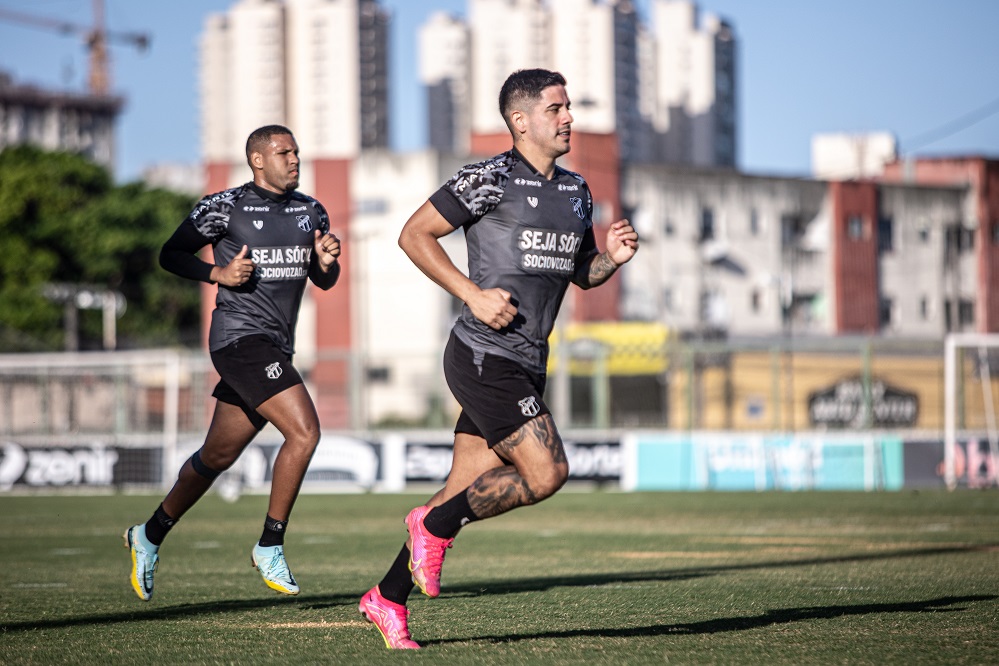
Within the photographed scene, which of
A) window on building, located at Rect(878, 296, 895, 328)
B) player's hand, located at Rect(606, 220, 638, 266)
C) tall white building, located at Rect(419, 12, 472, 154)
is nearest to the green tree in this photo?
window on building, located at Rect(878, 296, 895, 328)

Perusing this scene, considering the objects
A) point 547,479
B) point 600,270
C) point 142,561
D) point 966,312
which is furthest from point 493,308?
point 966,312

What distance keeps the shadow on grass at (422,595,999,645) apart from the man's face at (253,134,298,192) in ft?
9.68

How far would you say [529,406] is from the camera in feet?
19.1

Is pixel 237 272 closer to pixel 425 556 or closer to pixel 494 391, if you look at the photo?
pixel 494 391

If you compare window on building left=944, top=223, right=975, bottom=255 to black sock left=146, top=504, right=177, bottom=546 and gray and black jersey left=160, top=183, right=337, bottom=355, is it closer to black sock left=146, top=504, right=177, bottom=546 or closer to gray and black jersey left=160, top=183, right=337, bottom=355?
gray and black jersey left=160, top=183, right=337, bottom=355

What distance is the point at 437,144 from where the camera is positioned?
491 feet

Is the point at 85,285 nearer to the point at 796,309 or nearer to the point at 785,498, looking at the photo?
the point at 796,309

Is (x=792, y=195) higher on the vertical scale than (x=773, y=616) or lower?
higher

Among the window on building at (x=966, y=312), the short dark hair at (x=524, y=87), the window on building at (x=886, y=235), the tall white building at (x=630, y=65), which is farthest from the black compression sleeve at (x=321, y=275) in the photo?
the tall white building at (x=630, y=65)

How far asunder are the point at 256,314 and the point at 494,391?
2358 mm

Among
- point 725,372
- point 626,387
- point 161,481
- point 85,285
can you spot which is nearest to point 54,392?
point 161,481

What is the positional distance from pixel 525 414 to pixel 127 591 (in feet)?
12.2

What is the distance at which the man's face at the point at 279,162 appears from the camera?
790 centimetres

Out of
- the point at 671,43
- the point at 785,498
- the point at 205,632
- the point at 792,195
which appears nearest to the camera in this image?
the point at 205,632
